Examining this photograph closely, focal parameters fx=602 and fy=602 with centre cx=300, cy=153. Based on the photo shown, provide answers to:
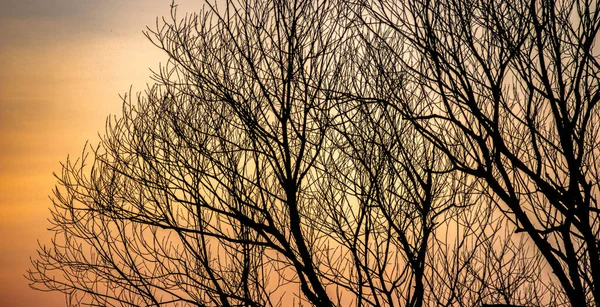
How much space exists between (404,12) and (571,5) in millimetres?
1181

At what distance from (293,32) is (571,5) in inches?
80.1

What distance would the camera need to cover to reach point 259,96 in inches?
201

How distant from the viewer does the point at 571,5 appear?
13.8ft

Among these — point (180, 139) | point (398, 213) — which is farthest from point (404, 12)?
point (180, 139)

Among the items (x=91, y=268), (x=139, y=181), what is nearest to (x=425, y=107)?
(x=139, y=181)

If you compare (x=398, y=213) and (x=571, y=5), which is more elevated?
(x=571, y=5)

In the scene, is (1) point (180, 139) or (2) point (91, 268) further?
(2) point (91, 268)

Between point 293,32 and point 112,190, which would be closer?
point 293,32

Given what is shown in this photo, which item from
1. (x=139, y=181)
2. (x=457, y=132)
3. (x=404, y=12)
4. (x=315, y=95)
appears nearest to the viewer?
(x=404, y=12)

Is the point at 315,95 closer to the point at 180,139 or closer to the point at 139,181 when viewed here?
the point at 180,139

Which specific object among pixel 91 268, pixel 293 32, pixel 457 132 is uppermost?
pixel 293 32

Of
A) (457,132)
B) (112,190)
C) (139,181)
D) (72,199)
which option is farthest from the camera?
(72,199)

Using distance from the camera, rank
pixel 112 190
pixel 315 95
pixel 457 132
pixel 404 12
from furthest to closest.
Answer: pixel 112 190 < pixel 457 132 < pixel 315 95 < pixel 404 12

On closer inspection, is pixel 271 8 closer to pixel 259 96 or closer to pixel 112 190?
pixel 259 96
